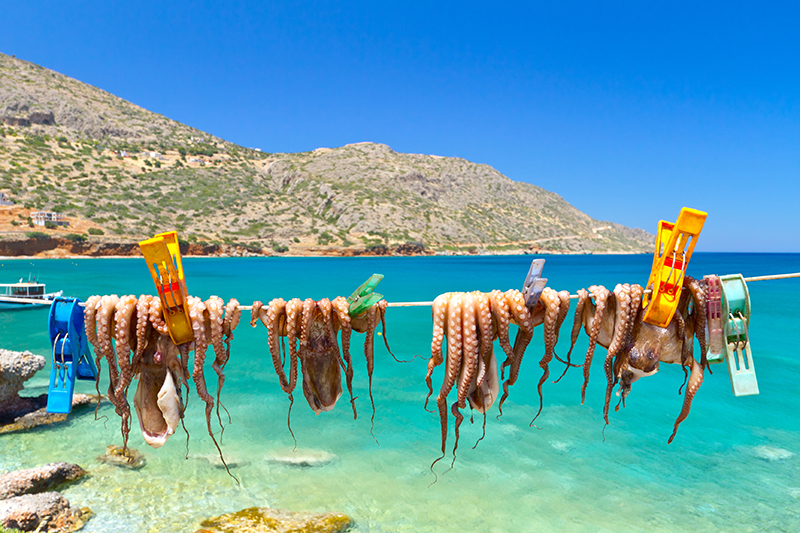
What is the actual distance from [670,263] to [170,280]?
3597mm

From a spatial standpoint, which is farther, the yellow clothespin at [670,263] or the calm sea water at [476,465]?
the calm sea water at [476,465]

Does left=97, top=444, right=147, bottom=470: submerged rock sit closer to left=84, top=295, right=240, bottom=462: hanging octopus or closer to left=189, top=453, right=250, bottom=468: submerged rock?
left=189, top=453, right=250, bottom=468: submerged rock

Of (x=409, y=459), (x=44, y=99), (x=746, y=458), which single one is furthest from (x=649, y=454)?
(x=44, y=99)

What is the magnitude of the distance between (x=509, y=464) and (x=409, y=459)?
2.35m

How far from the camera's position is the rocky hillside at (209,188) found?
82.1 meters

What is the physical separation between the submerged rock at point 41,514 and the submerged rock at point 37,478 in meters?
0.55

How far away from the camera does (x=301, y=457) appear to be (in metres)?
10.7

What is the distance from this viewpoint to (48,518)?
6645 mm

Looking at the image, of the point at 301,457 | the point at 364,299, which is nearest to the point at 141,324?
the point at 364,299

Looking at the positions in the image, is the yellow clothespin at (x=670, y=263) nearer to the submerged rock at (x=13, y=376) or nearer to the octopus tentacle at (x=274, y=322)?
→ the octopus tentacle at (x=274, y=322)

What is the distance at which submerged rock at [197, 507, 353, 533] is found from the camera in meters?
6.98

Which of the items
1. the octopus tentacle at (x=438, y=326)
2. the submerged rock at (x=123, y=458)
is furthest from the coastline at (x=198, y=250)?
the octopus tentacle at (x=438, y=326)

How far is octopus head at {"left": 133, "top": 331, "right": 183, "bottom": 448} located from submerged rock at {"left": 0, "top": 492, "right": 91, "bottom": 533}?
426 cm

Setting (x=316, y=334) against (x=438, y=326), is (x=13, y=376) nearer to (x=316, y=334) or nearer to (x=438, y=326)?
(x=316, y=334)
